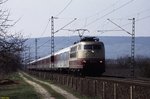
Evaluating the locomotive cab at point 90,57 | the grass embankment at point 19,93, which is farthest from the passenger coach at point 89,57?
the grass embankment at point 19,93

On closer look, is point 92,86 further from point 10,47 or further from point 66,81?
point 66,81

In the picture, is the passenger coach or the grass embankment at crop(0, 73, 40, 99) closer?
the grass embankment at crop(0, 73, 40, 99)

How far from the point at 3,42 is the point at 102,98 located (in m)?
5.87

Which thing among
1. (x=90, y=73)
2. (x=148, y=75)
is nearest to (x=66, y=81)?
(x=90, y=73)

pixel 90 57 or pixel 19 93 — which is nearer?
pixel 19 93

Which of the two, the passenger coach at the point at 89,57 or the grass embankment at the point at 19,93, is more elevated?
the passenger coach at the point at 89,57

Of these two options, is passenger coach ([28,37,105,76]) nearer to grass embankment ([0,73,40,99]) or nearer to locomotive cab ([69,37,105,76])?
locomotive cab ([69,37,105,76])

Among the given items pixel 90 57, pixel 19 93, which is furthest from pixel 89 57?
pixel 19 93

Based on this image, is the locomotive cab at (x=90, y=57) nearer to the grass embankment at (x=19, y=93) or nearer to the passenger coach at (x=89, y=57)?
the passenger coach at (x=89, y=57)

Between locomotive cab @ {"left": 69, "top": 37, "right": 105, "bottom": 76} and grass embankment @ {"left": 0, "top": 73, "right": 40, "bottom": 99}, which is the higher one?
locomotive cab @ {"left": 69, "top": 37, "right": 105, "bottom": 76}

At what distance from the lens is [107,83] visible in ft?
84.2

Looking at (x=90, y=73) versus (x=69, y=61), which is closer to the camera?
(x=90, y=73)

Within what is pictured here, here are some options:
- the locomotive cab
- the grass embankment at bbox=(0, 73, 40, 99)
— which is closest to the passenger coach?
the locomotive cab

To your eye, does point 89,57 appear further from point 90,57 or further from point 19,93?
point 19,93
